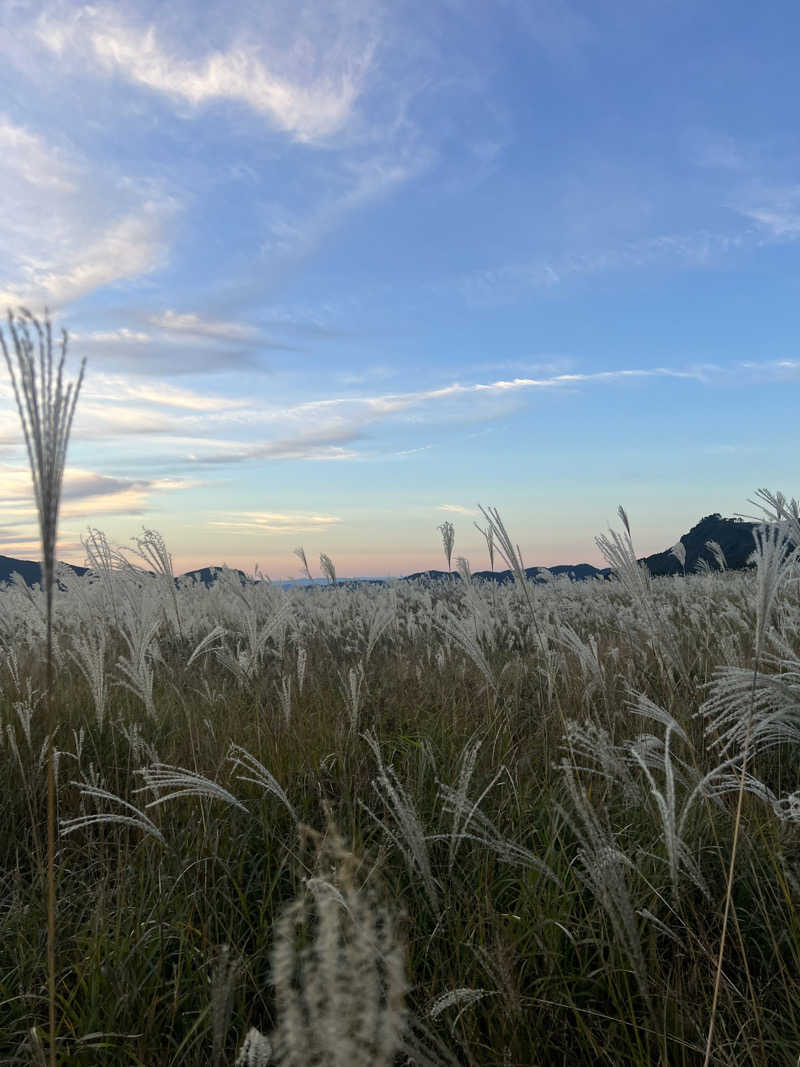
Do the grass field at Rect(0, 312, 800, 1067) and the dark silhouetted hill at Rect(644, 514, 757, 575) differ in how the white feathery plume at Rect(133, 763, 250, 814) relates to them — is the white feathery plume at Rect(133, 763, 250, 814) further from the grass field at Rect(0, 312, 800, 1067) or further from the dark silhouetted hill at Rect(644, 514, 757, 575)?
the dark silhouetted hill at Rect(644, 514, 757, 575)

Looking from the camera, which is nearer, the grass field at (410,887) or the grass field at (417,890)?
the grass field at (410,887)

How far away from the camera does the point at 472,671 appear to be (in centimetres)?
505

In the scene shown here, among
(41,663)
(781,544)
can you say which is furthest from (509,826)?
(41,663)

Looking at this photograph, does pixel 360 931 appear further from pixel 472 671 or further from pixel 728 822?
pixel 472 671

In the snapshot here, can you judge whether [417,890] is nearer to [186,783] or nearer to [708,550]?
[186,783]

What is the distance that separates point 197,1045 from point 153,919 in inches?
19.9

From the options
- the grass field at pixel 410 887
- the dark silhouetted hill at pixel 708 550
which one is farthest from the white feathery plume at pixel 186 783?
the dark silhouetted hill at pixel 708 550

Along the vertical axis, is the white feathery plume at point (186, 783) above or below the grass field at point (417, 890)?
above

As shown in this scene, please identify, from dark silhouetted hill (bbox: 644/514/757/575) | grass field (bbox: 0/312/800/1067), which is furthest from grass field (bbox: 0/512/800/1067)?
dark silhouetted hill (bbox: 644/514/757/575)

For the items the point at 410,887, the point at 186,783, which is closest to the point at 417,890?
the point at 410,887

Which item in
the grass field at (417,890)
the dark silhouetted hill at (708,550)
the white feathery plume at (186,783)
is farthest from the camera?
the dark silhouetted hill at (708,550)

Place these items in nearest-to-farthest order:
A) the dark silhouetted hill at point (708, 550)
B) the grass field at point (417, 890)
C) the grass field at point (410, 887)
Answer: the grass field at point (410, 887), the grass field at point (417, 890), the dark silhouetted hill at point (708, 550)

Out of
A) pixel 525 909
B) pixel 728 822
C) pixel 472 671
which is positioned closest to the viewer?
pixel 525 909

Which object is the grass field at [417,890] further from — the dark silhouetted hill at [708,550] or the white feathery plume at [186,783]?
the dark silhouetted hill at [708,550]
